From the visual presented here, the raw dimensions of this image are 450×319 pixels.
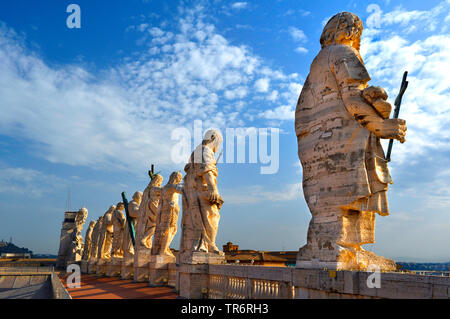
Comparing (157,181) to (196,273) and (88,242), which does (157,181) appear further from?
(88,242)

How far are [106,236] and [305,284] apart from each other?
1938 cm

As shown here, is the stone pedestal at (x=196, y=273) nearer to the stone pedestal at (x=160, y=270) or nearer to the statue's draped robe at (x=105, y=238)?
the stone pedestal at (x=160, y=270)

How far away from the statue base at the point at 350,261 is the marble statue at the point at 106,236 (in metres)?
18.6

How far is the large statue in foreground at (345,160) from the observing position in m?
5.89

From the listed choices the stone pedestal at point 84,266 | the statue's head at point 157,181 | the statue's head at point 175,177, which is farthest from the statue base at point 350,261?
the stone pedestal at point 84,266

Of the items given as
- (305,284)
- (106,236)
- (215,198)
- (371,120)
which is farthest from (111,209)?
(371,120)

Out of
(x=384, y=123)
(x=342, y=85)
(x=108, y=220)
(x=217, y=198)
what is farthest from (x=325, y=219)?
(x=108, y=220)

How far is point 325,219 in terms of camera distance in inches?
243

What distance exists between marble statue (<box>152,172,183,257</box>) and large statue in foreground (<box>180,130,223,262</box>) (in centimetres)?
335

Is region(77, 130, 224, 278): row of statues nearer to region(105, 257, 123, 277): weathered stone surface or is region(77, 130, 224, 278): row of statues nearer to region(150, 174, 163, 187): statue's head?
region(150, 174, 163, 187): statue's head

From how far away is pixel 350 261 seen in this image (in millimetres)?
5777

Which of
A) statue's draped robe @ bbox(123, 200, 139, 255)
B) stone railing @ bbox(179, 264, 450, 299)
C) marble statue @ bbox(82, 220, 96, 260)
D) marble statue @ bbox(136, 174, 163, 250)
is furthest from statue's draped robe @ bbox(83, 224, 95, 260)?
stone railing @ bbox(179, 264, 450, 299)

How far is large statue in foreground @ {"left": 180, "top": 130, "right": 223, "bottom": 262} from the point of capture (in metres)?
9.95
